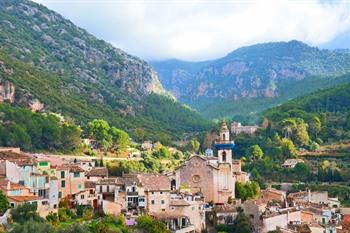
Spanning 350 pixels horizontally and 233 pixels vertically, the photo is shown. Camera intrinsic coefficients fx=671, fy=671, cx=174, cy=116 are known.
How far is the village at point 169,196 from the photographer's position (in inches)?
1912

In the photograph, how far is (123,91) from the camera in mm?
159500

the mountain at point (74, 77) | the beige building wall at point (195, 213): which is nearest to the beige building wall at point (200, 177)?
the beige building wall at point (195, 213)

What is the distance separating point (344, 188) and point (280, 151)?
68.8ft

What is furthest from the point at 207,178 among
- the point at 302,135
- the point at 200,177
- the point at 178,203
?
the point at 302,135

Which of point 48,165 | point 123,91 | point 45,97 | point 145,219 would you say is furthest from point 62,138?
point 123,91

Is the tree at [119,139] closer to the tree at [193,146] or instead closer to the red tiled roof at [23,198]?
the tree at [193,146]

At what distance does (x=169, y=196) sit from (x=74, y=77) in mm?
95282

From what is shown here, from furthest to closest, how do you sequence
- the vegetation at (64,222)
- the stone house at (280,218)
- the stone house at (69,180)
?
the stone house at (280,218)
the stone house at (69,180)
the vegetation at (64,222)

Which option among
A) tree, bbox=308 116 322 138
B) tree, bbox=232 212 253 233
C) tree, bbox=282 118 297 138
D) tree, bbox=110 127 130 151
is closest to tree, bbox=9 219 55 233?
tree, bbox=232 212 253 233

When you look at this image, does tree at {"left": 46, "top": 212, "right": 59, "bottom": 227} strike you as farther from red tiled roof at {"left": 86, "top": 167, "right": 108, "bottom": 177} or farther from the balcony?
red tiled roof at {"left": 86, "top": 167, "right": 108, "bottom": 177}

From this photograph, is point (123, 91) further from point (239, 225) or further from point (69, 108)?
point (239, 225)

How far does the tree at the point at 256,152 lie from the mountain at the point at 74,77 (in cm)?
2192

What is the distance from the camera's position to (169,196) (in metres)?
52.8

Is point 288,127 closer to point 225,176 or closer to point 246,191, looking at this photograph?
point 246,191
